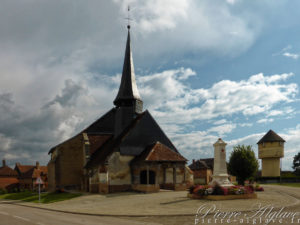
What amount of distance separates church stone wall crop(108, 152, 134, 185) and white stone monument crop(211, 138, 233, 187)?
11.8m

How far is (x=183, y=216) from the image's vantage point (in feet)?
43.1

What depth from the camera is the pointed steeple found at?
124 feet

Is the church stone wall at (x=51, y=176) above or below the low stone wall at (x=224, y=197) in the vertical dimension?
below

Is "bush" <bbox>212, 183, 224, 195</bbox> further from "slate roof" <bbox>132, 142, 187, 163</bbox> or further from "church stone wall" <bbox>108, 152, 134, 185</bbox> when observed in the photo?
"church stone wall" <bbox>108, 152, 134, 185</bbox>

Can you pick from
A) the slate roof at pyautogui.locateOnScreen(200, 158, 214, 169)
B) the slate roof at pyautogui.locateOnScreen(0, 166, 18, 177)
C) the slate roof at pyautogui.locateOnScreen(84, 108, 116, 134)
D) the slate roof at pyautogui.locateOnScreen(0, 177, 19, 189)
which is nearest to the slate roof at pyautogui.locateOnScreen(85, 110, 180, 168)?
the slate roof at pyautogui.locateOnScreen(84, 108, 116, 134)

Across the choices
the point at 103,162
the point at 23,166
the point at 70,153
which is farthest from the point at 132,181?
the point at 23,166

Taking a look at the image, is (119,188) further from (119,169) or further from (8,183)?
(8,183)

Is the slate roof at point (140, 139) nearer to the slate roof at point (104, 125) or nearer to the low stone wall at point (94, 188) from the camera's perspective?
the low stone wall at point (94, 188)

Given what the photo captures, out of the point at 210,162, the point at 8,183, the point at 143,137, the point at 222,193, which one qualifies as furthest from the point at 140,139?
the point at 8,183

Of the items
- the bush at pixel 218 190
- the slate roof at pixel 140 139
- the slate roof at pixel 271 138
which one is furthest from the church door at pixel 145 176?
the slate roof at pixel 271 138

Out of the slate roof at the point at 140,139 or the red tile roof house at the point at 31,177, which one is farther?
the red tile roof house at the point at 31,177

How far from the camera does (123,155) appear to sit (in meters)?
30.9

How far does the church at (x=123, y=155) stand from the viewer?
1173 inches

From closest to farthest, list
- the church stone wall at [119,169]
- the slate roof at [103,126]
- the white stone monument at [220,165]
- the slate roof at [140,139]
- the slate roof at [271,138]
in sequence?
the white stone monument at [220,165], the church stone wall at [119,169], the slate roof at [140,139], the slate roof at [103,126], the slate roof at [271,138]
